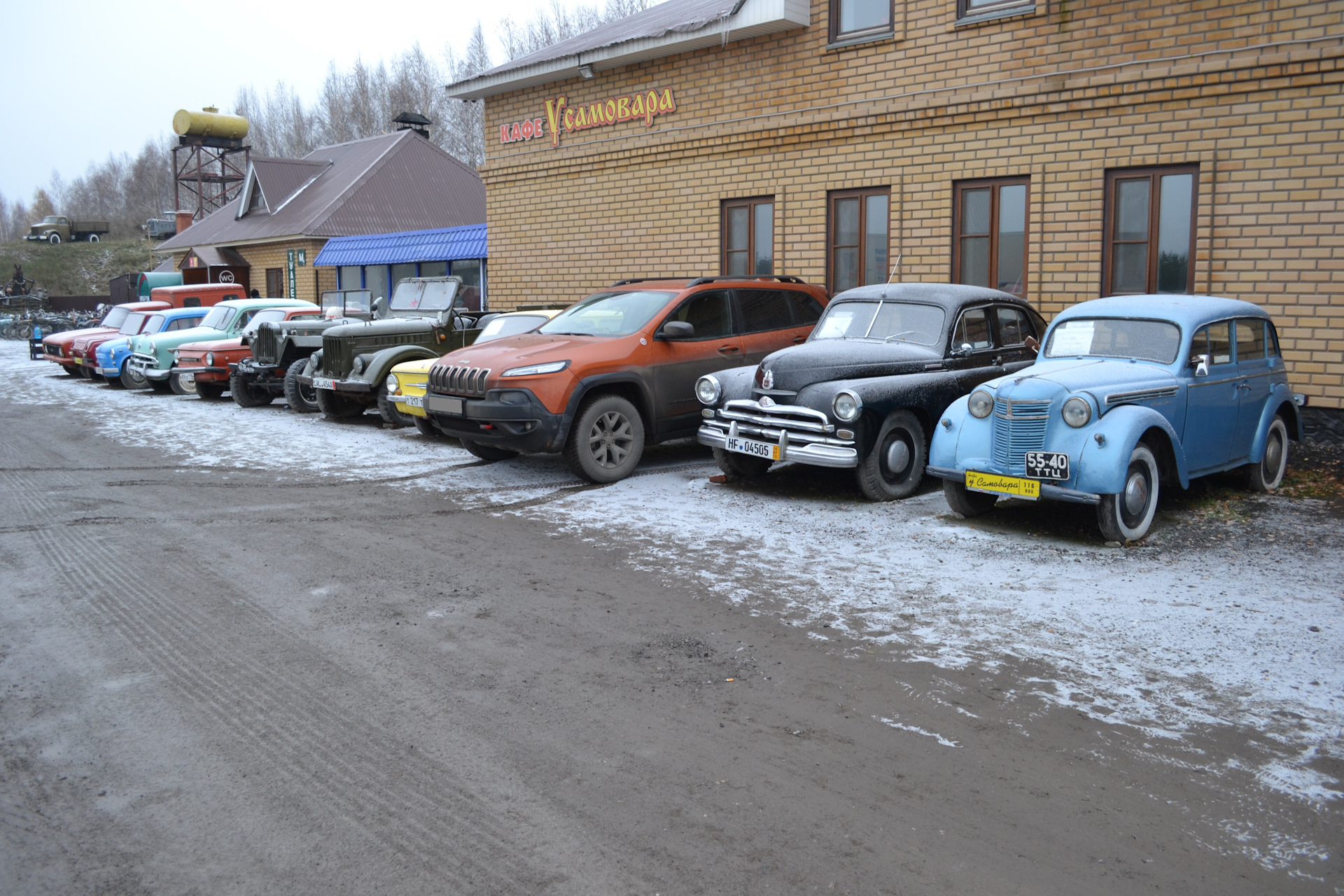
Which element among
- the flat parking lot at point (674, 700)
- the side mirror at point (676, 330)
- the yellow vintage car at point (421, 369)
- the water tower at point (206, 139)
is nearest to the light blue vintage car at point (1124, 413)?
the flat parking lot at point (674, 700)

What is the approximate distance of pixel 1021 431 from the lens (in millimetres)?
7035

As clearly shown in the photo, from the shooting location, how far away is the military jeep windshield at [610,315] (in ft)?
32.5

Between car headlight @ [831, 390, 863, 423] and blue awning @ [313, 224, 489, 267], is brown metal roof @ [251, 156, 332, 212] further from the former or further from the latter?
car headlight @ [831, 390, 863, 423]

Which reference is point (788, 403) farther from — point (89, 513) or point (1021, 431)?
point (89, 513)

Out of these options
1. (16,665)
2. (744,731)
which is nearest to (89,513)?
(16,665)

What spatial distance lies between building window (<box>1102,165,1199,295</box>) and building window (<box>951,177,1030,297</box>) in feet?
3.04

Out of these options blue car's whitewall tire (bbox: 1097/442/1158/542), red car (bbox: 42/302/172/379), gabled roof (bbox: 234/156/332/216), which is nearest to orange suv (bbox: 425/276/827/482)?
blue car's whitewall tire (bbox: 1097/442/1158/542)

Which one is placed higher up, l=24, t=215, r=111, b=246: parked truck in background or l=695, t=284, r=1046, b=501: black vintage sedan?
l=24, t=215, r=111, b=246: parked truck in background

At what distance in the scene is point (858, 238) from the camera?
42.1 feet

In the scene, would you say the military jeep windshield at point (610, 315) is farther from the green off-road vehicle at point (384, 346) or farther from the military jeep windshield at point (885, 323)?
the green off-road vehicle at point (384, 346)

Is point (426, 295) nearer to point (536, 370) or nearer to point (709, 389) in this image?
point (536, 370)

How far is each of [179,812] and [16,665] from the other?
6.60ft

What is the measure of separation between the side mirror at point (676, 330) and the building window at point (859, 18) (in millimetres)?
5219

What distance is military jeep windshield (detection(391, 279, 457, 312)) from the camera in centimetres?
1456
